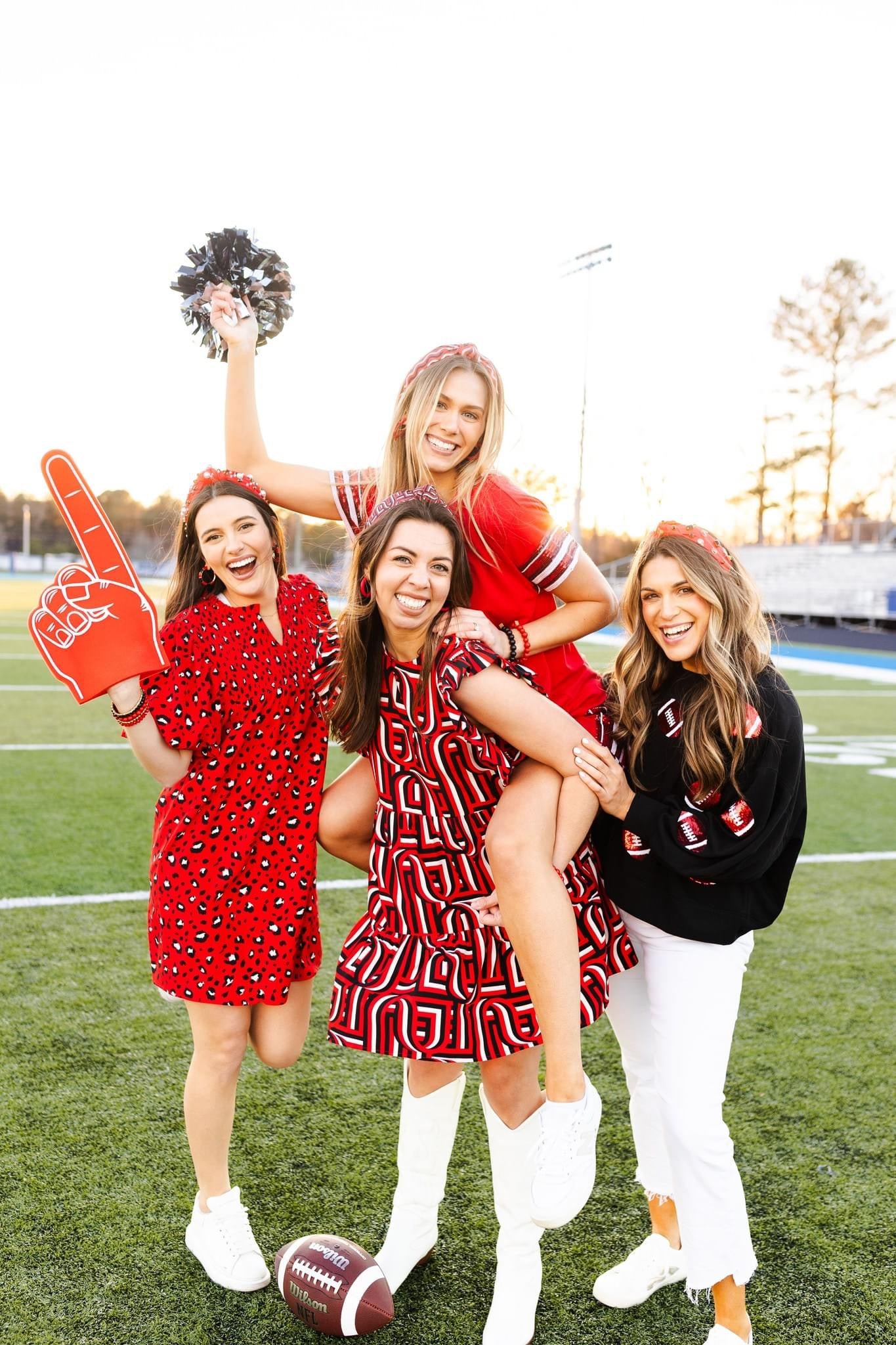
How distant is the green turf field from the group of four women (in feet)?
0.42

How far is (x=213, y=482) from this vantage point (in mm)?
2293

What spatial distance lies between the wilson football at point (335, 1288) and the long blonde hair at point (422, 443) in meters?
1.45

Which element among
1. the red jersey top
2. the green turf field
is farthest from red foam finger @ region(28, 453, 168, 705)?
the green turf field

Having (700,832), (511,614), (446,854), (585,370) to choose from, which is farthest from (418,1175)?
(585,370)

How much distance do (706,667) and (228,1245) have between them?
1.57m

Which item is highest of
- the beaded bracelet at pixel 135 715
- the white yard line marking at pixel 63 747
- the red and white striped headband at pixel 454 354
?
the red and white striped headband at pixel 454 354

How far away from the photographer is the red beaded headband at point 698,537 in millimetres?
2217

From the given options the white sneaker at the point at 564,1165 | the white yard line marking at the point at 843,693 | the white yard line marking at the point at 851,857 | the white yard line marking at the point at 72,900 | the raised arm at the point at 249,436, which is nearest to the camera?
the white sneaker at the point at 564,1165

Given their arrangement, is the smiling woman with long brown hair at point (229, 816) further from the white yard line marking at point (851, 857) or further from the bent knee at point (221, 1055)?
the white yard line marking at point (851, 857)

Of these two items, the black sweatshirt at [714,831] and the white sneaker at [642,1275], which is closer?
the black sweatshirt at [714,831]

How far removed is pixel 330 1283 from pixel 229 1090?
43cm

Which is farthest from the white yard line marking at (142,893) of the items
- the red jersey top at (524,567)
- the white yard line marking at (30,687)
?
the white yard line marking at (30,687)

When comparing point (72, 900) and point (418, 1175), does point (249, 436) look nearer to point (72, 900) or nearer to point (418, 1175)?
point (418, 1175)

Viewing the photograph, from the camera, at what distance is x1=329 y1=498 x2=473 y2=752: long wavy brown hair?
6.83 feet
